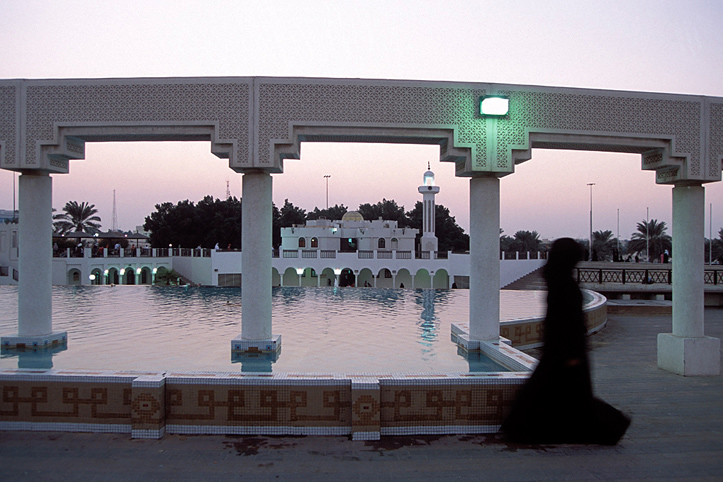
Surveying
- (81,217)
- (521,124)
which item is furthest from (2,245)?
(521,124)

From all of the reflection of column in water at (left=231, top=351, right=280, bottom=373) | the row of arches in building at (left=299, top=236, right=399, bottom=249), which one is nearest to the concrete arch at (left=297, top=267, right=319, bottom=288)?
the row of arches in building at (left=299, top=236, right=399, bottom=249)

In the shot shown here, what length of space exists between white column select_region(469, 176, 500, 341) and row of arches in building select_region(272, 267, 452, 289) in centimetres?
2569

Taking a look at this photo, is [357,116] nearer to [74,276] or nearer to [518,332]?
[518,332]

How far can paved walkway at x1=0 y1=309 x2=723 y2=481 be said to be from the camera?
3803 mm

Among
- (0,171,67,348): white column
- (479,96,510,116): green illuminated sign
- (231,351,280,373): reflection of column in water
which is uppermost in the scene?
(479,96,510,116): green illuminated sign

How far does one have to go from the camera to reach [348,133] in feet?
22.8


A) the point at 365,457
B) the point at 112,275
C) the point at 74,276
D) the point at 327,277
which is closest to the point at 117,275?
the point at 112,275

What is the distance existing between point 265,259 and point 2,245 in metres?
30.5

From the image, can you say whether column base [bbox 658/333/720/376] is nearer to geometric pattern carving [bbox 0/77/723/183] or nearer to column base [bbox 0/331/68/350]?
geometric pattern carving [bbox 0/77/723/183]

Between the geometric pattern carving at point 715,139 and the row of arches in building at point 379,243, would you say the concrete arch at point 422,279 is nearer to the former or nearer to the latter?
the row of arches in building at point 379,243

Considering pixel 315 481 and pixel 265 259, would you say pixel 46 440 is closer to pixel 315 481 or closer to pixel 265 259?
pixel 315 481

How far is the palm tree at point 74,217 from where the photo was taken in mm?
41812

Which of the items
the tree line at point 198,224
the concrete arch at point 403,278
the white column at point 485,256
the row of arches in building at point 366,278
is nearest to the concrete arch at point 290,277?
the row of arches in building at point 366,278

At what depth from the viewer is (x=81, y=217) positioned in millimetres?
42344
